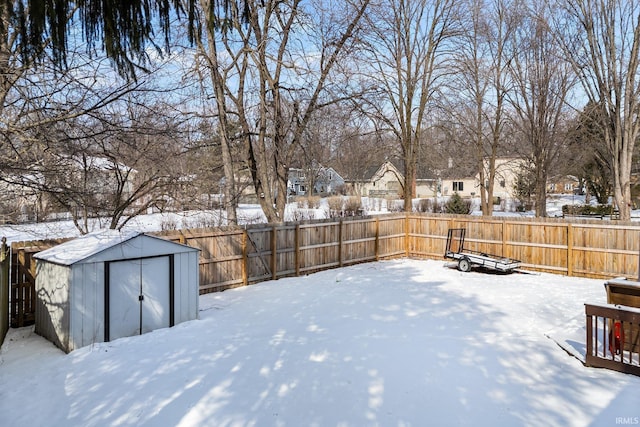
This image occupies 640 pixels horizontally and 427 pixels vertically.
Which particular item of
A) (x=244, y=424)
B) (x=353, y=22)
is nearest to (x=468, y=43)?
→ (x=353, y=22)

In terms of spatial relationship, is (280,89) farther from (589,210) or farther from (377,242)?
(589,210)

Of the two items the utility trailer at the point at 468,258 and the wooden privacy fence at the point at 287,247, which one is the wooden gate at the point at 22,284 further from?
the utility trailer at the point at 468,258

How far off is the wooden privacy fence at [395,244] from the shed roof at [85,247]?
3.19 feet

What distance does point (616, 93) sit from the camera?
12.6m

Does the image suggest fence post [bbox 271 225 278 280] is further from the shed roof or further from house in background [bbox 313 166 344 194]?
house in background [bbox 313 166 344 194]

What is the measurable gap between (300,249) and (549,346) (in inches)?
262

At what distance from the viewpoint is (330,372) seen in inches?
205

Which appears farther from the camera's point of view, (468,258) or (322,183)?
(322,183)

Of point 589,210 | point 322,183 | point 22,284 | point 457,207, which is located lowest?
point 22,284

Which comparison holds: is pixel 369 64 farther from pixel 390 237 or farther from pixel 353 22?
pixel 390 237

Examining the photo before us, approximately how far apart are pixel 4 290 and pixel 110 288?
5.07 feet

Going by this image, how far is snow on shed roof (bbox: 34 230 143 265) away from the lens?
6082 millimetres

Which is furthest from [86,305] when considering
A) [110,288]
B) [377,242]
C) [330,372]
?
[377,242]

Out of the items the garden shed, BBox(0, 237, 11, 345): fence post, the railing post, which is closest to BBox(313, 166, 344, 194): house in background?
the garden shed
